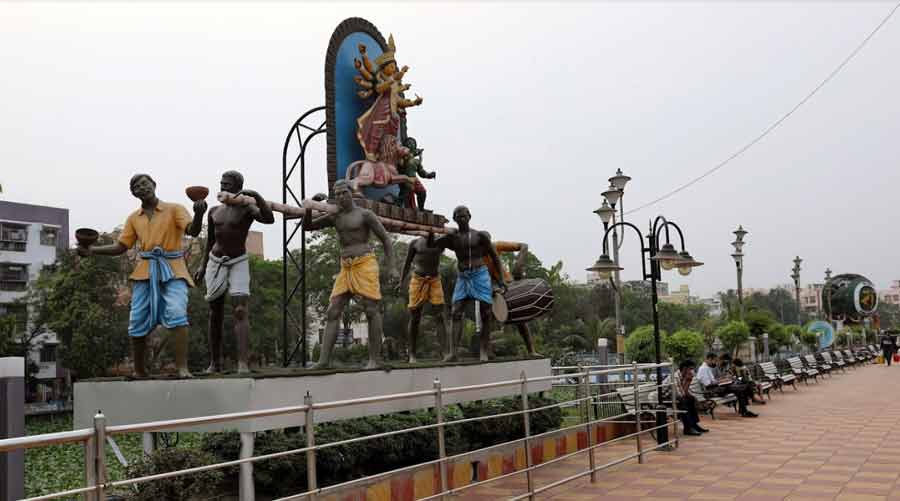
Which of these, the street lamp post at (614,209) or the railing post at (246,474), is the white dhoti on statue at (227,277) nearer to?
the railing post at (246,474)

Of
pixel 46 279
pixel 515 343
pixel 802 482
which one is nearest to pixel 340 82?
pixel 802 482

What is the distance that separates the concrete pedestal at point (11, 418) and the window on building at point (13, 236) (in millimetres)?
34556

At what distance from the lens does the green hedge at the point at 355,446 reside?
772 cm

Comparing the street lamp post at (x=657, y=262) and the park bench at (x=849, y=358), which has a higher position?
the street lamp post at (x=657, y=262)

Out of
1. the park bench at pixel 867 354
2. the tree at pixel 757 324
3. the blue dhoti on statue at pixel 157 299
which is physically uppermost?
the blue dhoti on statue at pixel 157 299

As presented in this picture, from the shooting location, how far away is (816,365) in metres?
26.7

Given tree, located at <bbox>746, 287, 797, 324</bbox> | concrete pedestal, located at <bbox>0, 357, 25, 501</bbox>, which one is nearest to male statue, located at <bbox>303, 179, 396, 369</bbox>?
concrete pedestal, located at <bbox>0, 357, 25, 501</bbox>

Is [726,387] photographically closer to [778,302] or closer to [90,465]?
[90,465]

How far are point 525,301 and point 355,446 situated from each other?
3.72 meters

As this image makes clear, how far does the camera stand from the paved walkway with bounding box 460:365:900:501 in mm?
7934

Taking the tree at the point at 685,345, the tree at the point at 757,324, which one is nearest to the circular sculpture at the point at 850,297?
the tree at the point at 757,324

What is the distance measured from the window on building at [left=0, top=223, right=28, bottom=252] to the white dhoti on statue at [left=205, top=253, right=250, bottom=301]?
34.6 meters

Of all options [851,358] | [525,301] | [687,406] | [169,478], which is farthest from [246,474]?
[851,358]

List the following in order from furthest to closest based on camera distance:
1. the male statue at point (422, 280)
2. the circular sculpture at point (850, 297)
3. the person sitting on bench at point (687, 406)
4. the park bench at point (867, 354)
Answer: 1. the circular sculpture at point (850, 297)
2. the park bench at point (867, 354)
3. the person sitting on bench at point (687, 406)
4. the male statue at point (422, 280)
